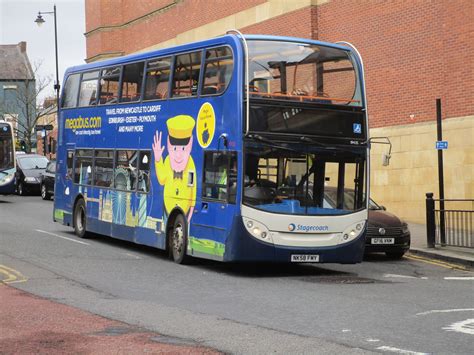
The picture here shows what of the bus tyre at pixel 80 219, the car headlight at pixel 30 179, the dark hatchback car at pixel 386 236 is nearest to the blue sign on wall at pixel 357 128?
the dark hatchback car at pixel 386 236

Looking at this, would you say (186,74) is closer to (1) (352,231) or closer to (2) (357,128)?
(2) (357,128)

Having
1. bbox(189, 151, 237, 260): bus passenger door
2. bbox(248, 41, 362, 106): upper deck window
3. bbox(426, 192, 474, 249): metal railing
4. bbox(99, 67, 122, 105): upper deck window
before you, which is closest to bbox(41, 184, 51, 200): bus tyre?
bbox(99, 67, 122, 105): upper deck window

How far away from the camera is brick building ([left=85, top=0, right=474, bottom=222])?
21516mm

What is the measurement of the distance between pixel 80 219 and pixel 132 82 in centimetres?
411

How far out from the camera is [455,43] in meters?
21.8

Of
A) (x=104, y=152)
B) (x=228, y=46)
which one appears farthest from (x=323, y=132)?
(x=104, y=152)

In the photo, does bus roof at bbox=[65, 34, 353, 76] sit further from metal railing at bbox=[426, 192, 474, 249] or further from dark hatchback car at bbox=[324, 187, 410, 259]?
metal railing at bbox=[426, 192, 474, 249]

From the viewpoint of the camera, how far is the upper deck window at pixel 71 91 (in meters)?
19.6

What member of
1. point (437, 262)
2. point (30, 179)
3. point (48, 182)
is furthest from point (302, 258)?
point (30, 179)

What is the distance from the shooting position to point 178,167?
1513 centimetres

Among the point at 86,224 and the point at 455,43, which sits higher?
the point at 455,43

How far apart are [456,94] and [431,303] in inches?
464

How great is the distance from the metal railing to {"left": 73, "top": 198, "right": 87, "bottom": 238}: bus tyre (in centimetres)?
775

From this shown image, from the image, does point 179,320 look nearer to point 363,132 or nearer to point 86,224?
point 363,132
